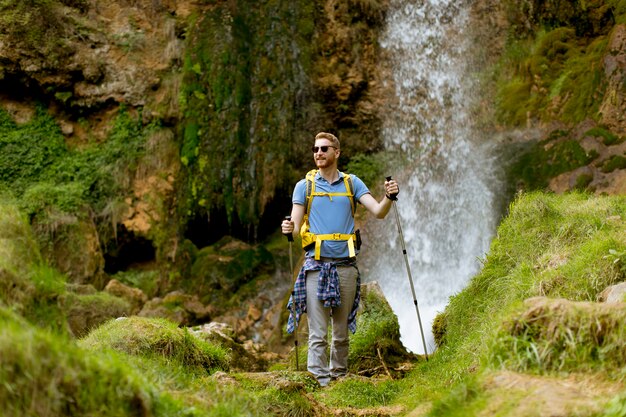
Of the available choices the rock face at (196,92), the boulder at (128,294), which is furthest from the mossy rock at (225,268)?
the boulder at (128,294)

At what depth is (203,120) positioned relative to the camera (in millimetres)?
17484

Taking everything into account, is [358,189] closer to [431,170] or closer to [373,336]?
[373,336]

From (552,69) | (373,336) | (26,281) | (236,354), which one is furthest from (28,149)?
(26,281)

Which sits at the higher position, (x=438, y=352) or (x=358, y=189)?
(x=358, y=189)

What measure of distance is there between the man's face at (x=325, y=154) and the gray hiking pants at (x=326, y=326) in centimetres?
110

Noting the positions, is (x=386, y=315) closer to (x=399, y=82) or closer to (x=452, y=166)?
(x=452, y=166)

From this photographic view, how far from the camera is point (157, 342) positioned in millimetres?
6180

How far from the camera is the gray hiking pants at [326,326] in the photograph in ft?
22.6

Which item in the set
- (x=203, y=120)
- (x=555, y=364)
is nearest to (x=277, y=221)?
(x=203, y=120)

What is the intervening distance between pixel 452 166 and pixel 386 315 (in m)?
8.27

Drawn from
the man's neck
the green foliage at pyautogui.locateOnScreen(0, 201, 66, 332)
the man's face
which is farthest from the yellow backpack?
the green foliage at pyautogui.locateOnScreen(0, 201, 66, 332)

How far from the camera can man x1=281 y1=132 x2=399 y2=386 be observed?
6883 mm

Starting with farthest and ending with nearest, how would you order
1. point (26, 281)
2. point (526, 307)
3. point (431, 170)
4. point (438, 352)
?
1. point (431, 170)
2. point (438, 352)
3. point (526, 307)
4. point (26, 281)

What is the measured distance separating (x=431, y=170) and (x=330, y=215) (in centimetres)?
1008
